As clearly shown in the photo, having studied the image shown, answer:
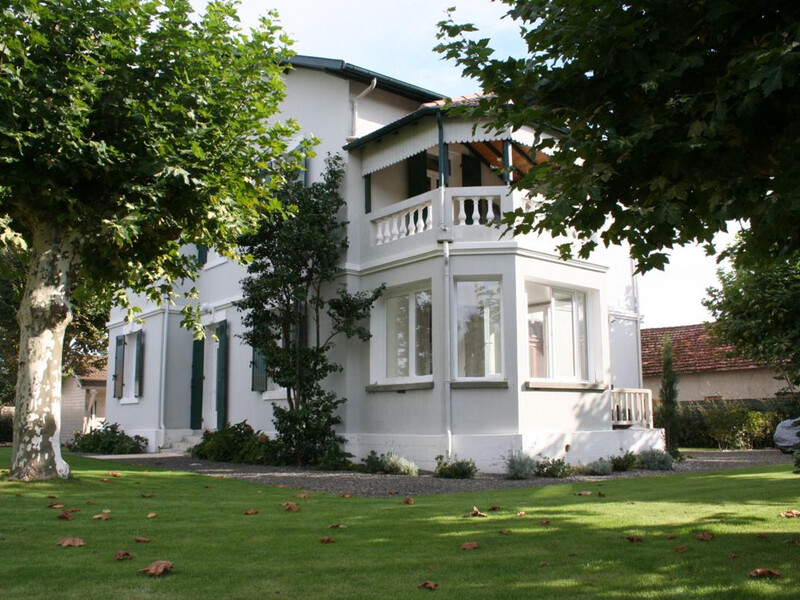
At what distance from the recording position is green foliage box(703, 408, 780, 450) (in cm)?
2230

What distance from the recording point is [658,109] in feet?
15.6

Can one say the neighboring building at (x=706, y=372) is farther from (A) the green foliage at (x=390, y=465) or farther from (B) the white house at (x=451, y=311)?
(A) the green foliage at (x=390, y=465)

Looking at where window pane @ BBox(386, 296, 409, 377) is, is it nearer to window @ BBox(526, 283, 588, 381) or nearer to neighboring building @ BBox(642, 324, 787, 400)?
window @ BBox(526, 283, 588, 381)

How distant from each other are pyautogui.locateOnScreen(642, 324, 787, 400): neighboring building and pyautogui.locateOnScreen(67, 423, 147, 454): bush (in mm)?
17851

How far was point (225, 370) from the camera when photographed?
61.5 ft

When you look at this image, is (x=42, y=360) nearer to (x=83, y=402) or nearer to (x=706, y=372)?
(x=706, y=372)

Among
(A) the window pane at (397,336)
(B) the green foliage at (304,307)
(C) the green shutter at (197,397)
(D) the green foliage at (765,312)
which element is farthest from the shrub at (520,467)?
(C) the green shutter at (197,397)

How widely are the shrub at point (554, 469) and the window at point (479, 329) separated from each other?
185cm

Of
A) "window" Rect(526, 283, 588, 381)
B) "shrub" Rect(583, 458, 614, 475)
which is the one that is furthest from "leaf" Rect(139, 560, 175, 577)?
"window" Rect(526, 283, 588, 381)

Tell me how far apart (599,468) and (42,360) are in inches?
346

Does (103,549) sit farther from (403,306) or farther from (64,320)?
(403,306)

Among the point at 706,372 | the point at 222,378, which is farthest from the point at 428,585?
the point at 706,372

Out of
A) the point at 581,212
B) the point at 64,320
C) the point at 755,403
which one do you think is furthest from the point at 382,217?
the point at 755,403

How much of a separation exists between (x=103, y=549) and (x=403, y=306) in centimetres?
1025
